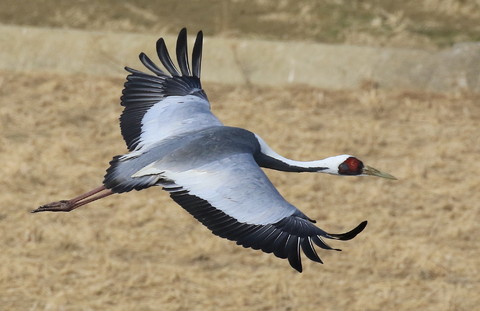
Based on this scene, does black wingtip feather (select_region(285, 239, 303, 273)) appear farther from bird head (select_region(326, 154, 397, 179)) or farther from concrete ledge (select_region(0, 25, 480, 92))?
concrete ledge (select_region(0, 25, 480, 92))

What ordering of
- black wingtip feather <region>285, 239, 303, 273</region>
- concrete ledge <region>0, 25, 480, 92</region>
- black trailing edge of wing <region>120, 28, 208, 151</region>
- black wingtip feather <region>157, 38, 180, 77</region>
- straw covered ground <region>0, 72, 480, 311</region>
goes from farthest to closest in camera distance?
concrete ledge <region>0, 25, 480, 92</region> → straw covered ground <region>0, 72, 480, 311</region> → black wingtip feather <region>157, 38, 180, 77</region> → black trailing edge of wing <region>120, 28, 208, 151</region> → black wingtip feather <region>285, 239, 303, 273</region>

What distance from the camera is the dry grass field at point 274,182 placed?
37.7 ft

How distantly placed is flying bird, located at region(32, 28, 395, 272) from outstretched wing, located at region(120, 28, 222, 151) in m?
0.01

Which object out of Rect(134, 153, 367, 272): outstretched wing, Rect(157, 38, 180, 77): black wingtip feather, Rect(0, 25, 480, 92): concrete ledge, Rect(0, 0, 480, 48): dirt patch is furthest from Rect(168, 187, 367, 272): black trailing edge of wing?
Rect(0, 0, 480, 48): dirt patch

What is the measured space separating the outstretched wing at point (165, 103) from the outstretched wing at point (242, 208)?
868 millimetres

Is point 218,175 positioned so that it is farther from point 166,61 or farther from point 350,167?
point 166,61

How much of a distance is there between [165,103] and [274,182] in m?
4.08

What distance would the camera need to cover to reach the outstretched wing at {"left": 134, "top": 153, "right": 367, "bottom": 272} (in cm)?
800

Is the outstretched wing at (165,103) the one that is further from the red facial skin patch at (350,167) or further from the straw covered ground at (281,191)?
the straw covered ground at (281,191)

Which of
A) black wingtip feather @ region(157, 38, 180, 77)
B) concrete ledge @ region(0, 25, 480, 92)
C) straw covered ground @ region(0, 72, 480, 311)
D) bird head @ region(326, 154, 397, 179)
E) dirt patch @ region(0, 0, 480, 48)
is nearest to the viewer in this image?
bird head @ region(326, 154, 397, 179)

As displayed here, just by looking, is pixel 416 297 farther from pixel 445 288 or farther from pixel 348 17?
pixel 348 17

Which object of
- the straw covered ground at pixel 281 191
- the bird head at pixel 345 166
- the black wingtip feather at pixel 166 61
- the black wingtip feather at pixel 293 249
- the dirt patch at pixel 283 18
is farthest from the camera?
the dirt patch at pixel 283 18

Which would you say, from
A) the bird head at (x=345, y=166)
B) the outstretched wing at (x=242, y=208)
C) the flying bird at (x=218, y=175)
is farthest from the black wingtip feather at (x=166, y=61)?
the outstretched wing at (x=242, y=208)

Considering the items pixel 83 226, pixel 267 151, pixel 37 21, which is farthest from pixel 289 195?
pixel 37 21
